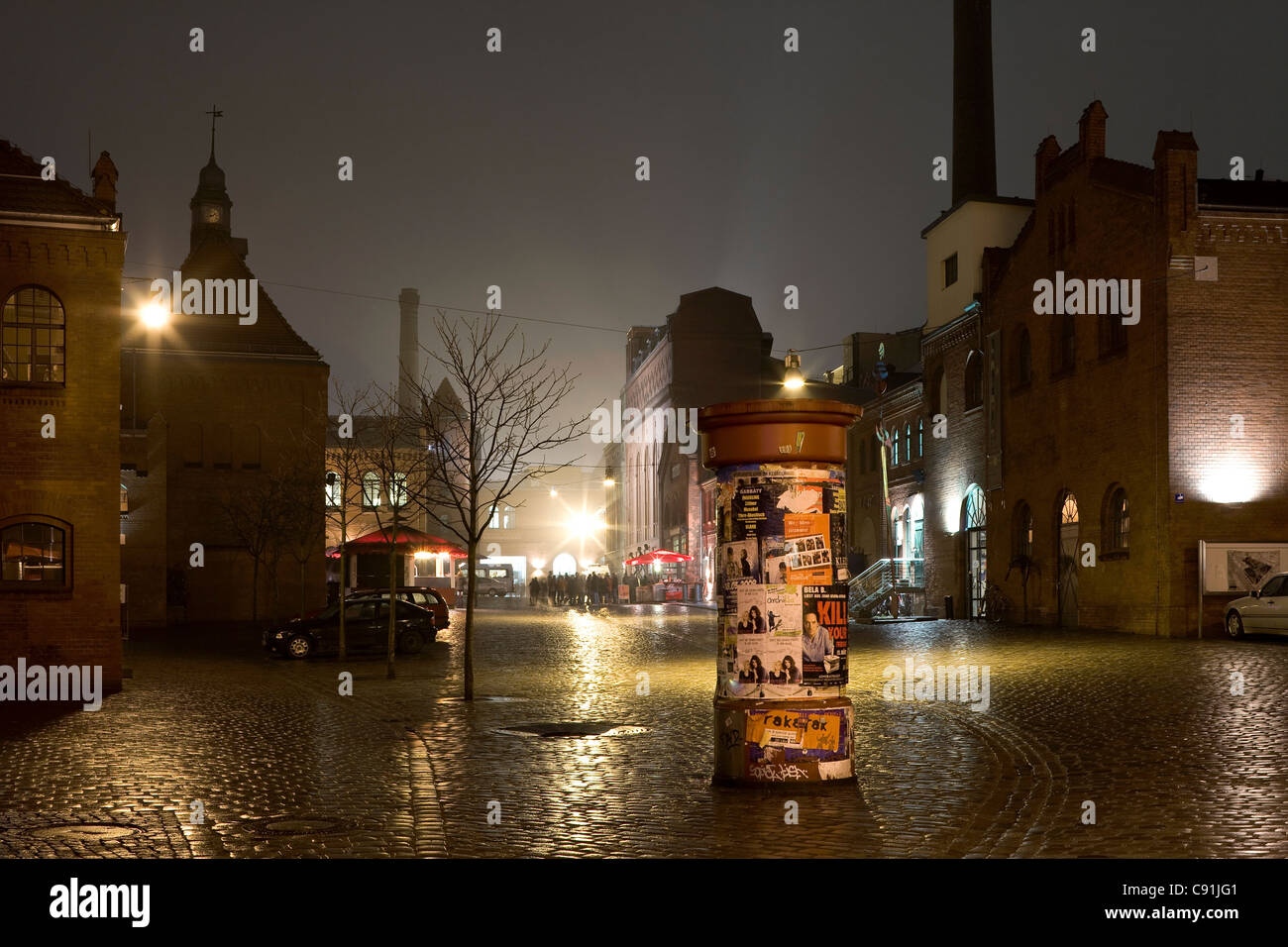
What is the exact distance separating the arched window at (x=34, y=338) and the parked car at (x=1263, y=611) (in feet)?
70.4

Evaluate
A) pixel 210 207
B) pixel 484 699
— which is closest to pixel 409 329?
pixel 210 207

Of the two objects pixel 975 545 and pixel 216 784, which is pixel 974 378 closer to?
pixel 975 545

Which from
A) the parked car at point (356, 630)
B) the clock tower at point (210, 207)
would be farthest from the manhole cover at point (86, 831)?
the clock tower at point (210, 207)

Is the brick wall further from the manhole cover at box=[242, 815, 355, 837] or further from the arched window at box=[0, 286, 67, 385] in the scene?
the manhole cover at box=[242, 815, 355, 837]

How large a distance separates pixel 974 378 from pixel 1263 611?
17.0 metres

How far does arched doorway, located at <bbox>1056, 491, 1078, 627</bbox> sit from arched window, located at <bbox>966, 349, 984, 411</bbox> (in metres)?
6.68

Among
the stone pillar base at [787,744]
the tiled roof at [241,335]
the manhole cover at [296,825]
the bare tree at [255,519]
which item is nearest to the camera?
the manhole cover at [296,825]

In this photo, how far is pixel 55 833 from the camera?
867 cm

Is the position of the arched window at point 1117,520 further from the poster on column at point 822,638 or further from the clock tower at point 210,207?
the clock tower at point 210,207

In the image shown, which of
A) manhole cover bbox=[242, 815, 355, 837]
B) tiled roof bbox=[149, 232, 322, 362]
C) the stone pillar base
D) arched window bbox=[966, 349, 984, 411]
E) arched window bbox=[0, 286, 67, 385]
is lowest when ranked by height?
manhole cover bbox=[242, 815, 355, 837]

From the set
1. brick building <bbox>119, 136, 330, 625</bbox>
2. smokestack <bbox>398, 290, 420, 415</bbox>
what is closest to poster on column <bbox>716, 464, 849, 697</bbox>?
brick building <bbox>119, 136, 330, 625</bbox>

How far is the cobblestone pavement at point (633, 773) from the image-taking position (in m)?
8.30

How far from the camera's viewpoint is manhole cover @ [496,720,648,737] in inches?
543

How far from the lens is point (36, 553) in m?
19.9
